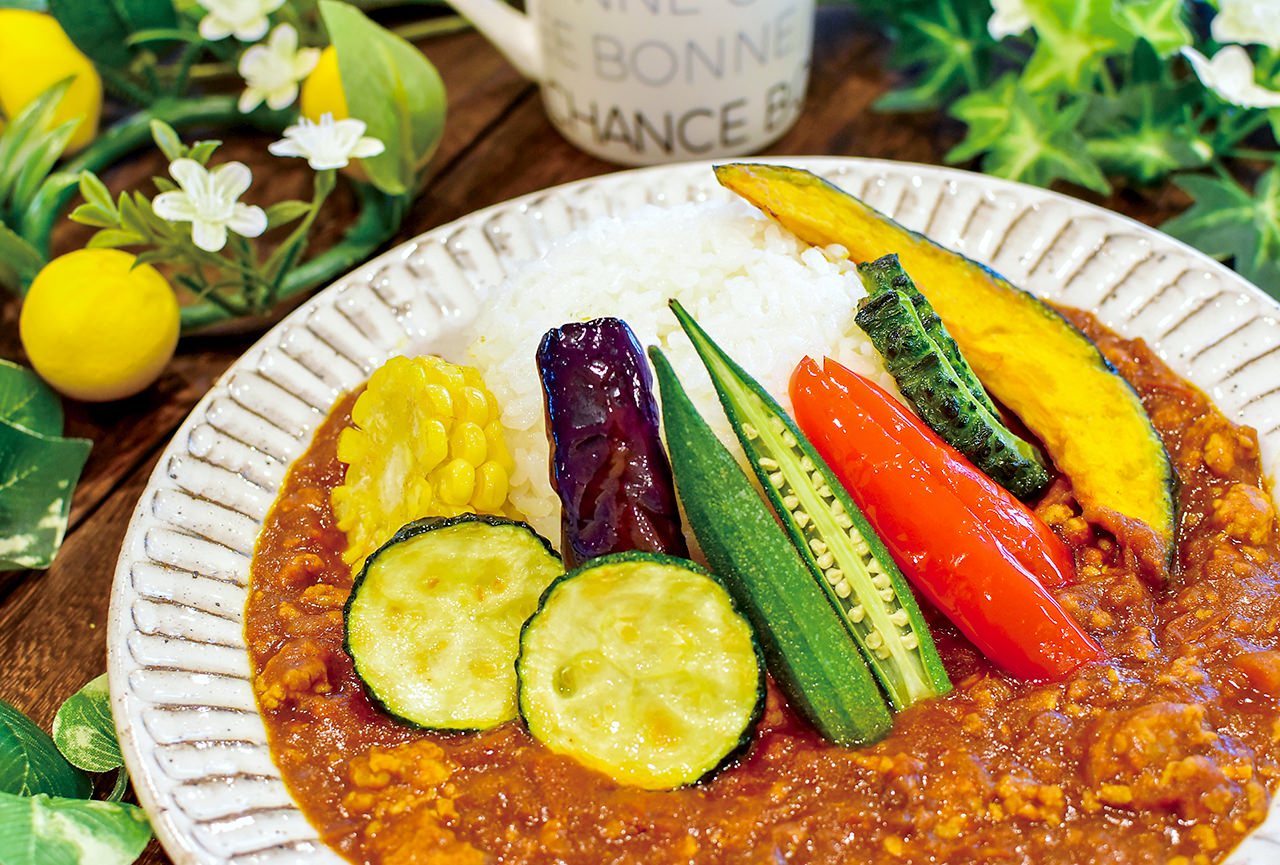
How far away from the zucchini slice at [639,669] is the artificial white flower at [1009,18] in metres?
2.13

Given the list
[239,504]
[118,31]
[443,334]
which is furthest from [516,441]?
[118,31]

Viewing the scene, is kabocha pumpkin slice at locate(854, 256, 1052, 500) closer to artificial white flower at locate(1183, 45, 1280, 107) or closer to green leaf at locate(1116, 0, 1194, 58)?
artificial white flower at locate(1183, 45, 1280, 107)

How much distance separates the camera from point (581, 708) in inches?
66.8

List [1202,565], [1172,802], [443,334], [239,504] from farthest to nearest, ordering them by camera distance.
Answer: [443,334] → [239,504] → [1202,565] → [1172,802]

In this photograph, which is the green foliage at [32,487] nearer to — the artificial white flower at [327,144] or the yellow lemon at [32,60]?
the artificial white flower at [327,144]

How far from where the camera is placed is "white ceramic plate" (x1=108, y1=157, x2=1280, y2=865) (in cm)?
161

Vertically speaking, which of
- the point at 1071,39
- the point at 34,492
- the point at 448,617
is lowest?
the point at 34,492

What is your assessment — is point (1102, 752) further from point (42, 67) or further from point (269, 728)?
point (42, 67)

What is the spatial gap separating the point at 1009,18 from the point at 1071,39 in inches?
8.8

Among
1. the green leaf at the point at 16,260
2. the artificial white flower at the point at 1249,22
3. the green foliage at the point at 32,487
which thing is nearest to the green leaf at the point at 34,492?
the green foliage at the point at 32,487

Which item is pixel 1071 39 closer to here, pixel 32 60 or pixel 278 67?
pixel 278 67

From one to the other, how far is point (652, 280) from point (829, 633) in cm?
100

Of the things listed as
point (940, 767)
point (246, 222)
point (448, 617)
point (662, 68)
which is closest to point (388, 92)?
point (246, 222)

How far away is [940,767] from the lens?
166 cm
